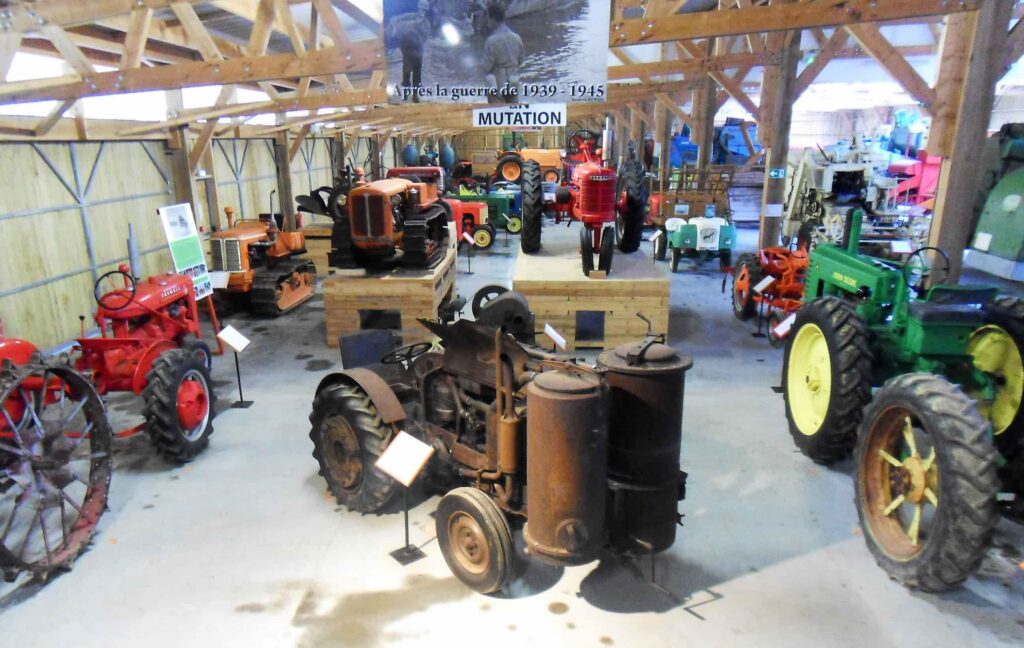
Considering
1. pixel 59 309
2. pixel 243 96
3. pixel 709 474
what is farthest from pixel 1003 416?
pixel 243 96

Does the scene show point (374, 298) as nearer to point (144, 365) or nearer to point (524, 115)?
point (524, 115)

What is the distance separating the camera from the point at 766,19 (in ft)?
17.0

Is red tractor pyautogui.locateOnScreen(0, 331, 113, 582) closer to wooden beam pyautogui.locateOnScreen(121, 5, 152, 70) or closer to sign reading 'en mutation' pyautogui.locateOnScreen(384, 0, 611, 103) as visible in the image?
wooden beam pyautogui.locateOnScreen(121, 5, 152, 70)

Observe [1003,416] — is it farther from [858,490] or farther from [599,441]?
[599,441]

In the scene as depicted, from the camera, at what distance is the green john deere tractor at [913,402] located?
307 cm

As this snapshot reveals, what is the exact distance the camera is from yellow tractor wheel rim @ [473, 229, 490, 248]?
13734 mm

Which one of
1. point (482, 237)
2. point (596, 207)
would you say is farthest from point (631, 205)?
point (482, 237)

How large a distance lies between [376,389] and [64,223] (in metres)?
6.09

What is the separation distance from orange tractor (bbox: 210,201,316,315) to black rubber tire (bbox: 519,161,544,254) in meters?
3.45

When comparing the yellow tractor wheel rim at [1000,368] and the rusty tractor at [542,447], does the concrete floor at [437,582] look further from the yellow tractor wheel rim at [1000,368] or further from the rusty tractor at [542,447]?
the yellow tractor wheel rim at [1000,368]

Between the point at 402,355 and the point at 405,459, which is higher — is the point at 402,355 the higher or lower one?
the higher one

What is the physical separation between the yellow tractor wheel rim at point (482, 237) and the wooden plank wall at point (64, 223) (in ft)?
20.2

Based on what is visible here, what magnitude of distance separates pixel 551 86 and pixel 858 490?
3.81 meters

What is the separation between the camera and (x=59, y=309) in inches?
304
